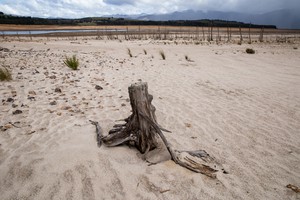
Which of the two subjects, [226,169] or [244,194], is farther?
[226,169]

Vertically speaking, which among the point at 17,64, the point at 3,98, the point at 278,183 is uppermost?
the point at 17,64

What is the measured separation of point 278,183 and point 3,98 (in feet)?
Result: 18.2

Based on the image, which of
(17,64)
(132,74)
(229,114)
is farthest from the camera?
(17,64)

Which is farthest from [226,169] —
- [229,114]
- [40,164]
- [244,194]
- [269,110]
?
[269,110]

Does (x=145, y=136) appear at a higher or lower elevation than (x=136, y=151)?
higher

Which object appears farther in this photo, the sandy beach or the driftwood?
the driftwood

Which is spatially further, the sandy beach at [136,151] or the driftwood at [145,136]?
the driftwood at [145,136]

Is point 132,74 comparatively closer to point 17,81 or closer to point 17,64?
point 17,81

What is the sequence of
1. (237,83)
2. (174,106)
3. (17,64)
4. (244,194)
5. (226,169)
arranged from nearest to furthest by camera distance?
(244,194) → (226,169) → (174,106) → (237,83) → (17,64)

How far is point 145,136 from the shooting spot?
288 cm

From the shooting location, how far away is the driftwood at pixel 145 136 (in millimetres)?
2707

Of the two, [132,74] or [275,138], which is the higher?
[132,74]

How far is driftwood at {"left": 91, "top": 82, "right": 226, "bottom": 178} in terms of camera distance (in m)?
2.71

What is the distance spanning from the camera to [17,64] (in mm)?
9102
